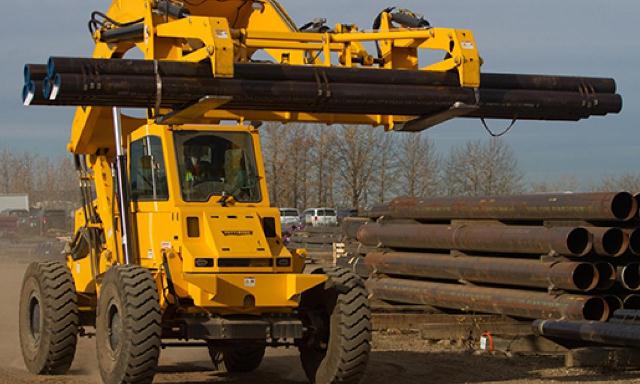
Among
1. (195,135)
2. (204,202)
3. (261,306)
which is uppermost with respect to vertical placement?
(195,135)

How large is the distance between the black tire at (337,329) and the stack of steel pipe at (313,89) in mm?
2077

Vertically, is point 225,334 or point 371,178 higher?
point 371,178

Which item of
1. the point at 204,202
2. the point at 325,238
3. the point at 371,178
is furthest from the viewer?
the point at 371,178

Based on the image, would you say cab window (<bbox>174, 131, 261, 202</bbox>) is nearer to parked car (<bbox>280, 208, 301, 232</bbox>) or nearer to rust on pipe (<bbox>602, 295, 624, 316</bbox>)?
rust on pipe (<bbox>602, 295, 624, 316</bbox>)

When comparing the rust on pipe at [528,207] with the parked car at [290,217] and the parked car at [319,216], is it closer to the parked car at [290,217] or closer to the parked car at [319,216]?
the parked car at [290,217]

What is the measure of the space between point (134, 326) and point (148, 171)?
7.25 feet

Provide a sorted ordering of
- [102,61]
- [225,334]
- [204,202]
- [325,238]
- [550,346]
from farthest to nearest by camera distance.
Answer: [325,238] → [550,346] → [204,202] → [225,334] → [102,61]

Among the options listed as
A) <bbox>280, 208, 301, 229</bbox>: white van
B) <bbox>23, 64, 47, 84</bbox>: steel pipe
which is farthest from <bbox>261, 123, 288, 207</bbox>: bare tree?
<bbox>23, 64, 47, 84</bbox>: steel pipe

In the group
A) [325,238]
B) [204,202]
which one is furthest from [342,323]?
[325,238]

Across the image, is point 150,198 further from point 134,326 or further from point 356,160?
point 356,160

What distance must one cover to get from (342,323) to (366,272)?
10.2 m

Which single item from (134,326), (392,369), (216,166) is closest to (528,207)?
(392,369)

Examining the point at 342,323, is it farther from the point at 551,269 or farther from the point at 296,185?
the point at 296,185

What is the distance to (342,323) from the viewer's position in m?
12.0
